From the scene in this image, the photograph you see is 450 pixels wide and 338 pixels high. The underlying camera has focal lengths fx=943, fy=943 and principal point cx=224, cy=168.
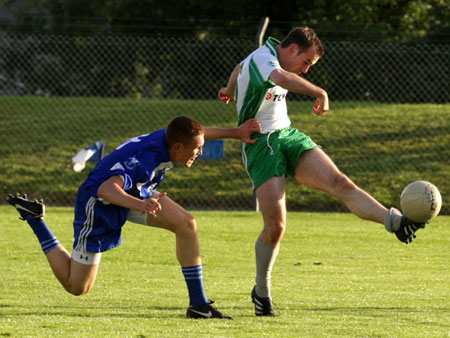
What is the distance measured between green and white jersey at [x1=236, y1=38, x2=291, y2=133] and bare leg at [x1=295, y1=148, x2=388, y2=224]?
0.37 metres

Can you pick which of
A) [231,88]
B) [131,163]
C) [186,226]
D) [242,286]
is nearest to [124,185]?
[131,163]

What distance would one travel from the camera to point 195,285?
6.00 meters

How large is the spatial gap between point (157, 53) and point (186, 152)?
47.7 feet

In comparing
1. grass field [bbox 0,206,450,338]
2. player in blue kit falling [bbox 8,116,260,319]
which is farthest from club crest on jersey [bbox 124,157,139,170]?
grass field [bbox 0,206,450,338]

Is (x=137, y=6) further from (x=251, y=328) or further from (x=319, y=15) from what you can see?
(x=251, y=328)

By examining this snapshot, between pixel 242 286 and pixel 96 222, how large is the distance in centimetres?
202

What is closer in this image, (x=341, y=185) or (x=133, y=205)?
(x=133, y=205)

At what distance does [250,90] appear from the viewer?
650 centimetres

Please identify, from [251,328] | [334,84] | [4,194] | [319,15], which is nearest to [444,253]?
[251,328]

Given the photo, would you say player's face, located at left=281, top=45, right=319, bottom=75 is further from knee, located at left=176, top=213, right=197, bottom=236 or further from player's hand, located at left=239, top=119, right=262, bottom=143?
knee, located at left=176, top=213, right=197, bottom=236

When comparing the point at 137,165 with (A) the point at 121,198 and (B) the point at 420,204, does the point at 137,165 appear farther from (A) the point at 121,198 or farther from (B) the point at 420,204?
(B) the point at 420,204

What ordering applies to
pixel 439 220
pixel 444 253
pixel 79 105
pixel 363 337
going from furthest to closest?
pixel 79 105, pixel 439 220, pixel 444 253, pixel 363 337

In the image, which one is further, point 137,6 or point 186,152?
point 137,6

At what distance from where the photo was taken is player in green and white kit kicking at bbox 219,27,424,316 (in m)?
6.06
